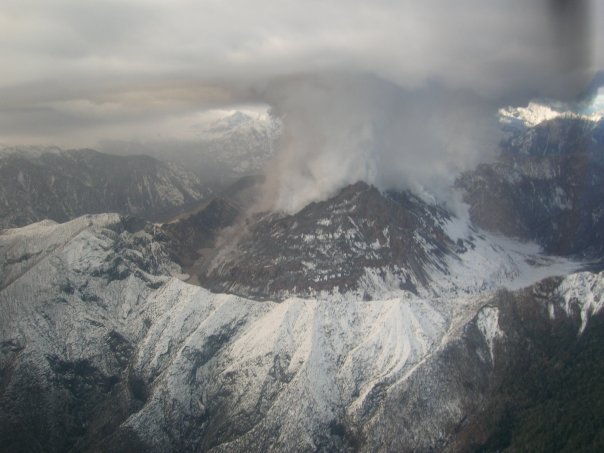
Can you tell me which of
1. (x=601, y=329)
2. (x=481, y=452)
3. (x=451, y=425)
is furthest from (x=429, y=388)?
(x=601, y=329)

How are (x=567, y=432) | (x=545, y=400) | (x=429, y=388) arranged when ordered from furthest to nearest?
(x=429, y=388), (x=545, y=400), (x=567, y=432)

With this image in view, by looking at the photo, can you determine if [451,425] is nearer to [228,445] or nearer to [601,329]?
[601,329]

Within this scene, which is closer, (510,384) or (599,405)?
(599,405)

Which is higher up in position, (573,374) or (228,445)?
(573,374)

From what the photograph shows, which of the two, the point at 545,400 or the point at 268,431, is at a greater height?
the point at 545,400

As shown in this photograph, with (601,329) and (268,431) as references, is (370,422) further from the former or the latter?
(601,329)

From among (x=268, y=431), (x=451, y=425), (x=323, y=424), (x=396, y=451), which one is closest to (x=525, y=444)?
(x=451, y=425)

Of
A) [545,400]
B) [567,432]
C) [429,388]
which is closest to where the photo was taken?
[567,432]

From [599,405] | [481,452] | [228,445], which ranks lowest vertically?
[228,445]

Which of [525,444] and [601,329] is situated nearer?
[525,444]
